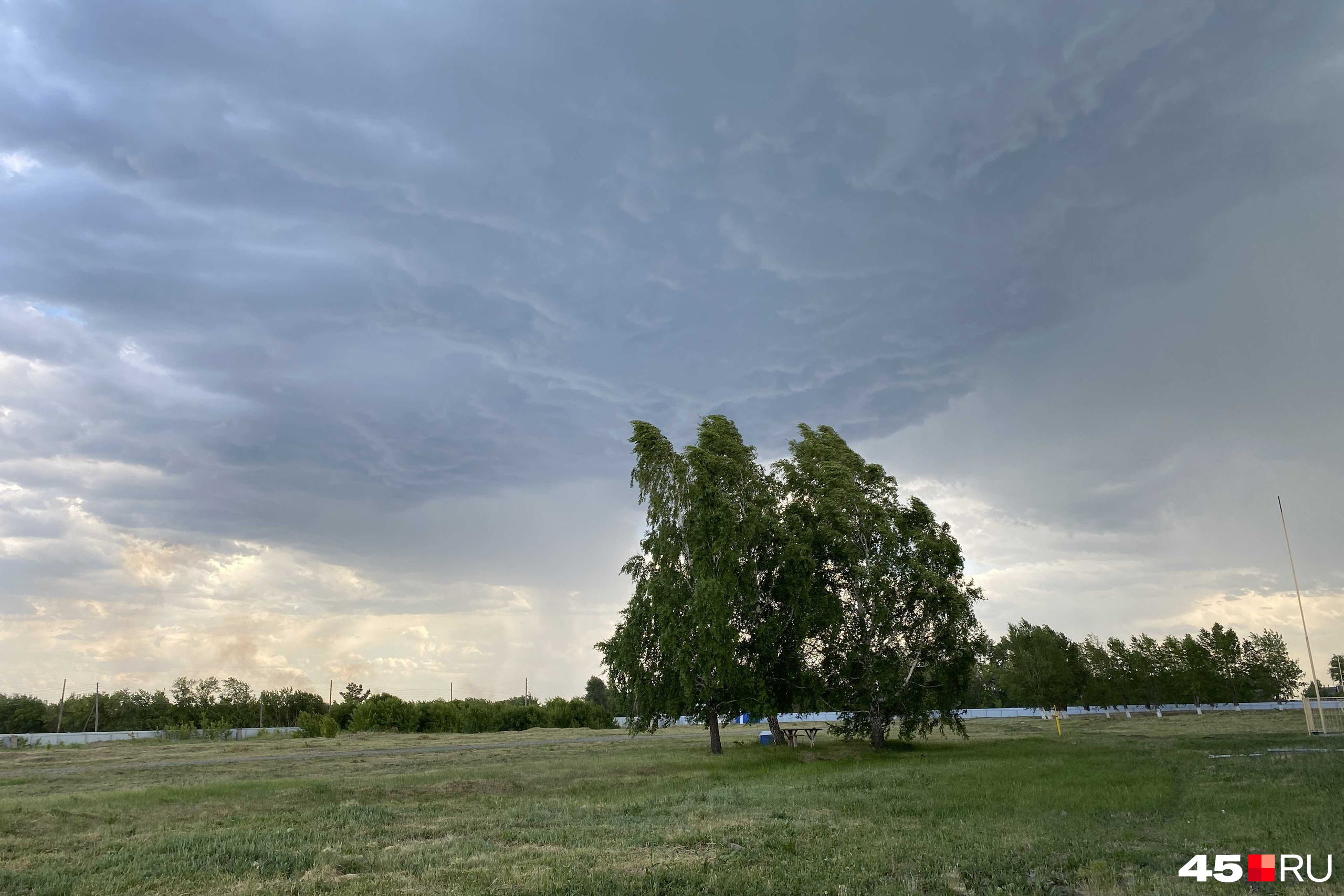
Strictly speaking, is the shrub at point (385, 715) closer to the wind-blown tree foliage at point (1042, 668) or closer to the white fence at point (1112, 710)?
the white fence at point (1112, 710)

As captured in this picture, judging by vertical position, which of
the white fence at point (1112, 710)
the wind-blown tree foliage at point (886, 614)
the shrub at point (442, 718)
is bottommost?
the white fence at point (1112, 710)

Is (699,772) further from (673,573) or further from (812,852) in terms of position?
(812,852)

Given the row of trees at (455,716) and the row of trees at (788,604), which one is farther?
the row of trees at (455,716)

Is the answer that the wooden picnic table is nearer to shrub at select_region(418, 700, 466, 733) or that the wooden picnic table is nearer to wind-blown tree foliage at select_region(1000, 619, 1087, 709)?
shrub at select_region(418, 700, 466, 733)

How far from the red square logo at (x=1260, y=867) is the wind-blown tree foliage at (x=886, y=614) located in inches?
1079

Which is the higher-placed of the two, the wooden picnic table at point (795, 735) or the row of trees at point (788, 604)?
the row of trees at point (788, 604)

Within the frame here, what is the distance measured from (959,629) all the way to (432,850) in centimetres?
3234

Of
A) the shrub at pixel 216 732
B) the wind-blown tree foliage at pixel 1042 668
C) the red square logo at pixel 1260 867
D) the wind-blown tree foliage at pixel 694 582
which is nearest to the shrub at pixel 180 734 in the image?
the shrub at pixel 216 732

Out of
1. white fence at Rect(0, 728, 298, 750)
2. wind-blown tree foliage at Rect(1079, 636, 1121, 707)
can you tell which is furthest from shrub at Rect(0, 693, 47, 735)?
wind-blown tree foliage at Rect(1079, 636, 1121, 707)

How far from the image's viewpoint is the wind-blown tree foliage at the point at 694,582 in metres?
38.7

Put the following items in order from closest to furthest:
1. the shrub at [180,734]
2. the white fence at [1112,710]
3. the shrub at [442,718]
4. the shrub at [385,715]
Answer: the shrub at [180,734]
the shrub at [385,715]
the shrub at [442,718]
the white fence at [1112,710]

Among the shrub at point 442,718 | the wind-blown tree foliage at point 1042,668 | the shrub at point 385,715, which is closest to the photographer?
the shrub at point 385,715

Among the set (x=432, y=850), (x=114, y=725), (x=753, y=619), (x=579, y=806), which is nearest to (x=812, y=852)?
(x=432, y=850)

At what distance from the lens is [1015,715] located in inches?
4422
